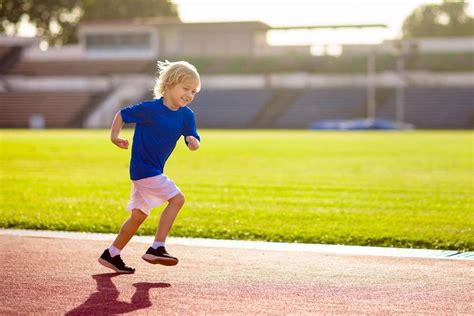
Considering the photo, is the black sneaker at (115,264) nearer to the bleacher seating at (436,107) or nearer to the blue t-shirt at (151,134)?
the blue t-shirt at (151,134)

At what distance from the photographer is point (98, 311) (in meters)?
6.00

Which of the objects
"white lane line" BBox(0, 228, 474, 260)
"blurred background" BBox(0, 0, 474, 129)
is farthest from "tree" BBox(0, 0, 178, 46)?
"white lane line" BBox(0, 228, 474, 260)

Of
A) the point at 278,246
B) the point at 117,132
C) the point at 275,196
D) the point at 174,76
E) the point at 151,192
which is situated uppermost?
the point at 174,76

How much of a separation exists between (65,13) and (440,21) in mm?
50802

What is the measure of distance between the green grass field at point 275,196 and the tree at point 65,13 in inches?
3099

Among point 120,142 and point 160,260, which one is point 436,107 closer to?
point 160,260

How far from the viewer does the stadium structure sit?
65.8m

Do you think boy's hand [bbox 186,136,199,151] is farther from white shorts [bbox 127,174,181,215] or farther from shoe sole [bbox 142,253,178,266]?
shoe sole [bbox 142,253,178,266]

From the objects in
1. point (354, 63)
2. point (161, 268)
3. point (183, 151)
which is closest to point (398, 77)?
point (354, 63)

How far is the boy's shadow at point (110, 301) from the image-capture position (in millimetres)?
6016

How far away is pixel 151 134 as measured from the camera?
23.6 ft

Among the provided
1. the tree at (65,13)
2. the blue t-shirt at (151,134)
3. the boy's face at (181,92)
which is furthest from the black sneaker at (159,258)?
the tree at (65,13)

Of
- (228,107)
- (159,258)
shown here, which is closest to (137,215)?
(159,258)

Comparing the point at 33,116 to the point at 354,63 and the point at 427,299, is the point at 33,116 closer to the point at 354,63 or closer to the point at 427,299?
the point at 354,63
